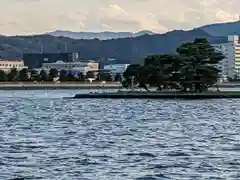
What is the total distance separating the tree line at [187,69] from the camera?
254 feet

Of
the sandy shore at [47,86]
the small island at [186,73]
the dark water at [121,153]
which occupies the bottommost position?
the dark water at [121,153]

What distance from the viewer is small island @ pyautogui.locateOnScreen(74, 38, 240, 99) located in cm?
7756

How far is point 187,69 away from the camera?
77312 millimetres

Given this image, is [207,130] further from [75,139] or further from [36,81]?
[36,81]

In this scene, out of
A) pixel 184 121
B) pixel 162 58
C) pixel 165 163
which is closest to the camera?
pixel 165 163

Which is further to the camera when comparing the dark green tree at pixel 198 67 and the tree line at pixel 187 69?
the tree line at pixel 187 69

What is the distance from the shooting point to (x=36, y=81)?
170 metres

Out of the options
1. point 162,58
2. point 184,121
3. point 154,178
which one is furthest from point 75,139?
point 162,58

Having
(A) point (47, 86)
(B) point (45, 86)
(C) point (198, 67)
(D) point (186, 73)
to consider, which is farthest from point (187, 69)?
Answer: (B) point (45, 86)

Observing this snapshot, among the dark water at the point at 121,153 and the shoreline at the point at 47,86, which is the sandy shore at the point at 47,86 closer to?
the shoreline at the point at 47,86

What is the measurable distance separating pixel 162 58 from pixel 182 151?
62.9 meters

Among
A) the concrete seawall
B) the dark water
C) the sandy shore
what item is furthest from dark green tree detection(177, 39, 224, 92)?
the concrete seawall

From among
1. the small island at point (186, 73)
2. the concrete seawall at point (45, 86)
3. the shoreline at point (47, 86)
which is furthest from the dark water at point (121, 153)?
the concrete seawall at point (45, 86)

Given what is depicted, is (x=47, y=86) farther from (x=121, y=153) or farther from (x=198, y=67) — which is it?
(x=121, y=153)
